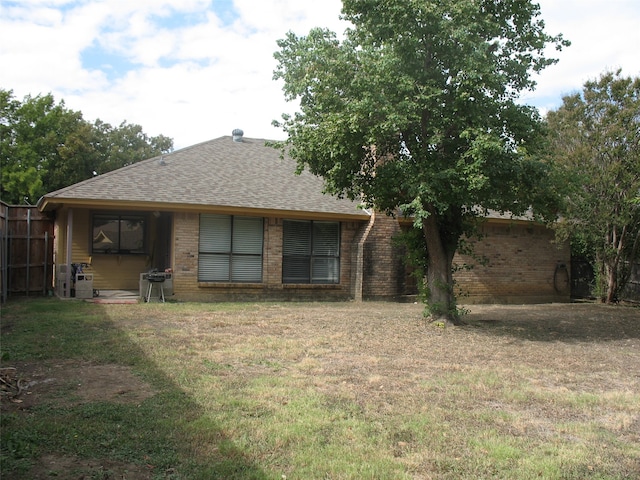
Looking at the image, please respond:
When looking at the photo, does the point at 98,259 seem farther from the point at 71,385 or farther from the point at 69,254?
the point at 71,385

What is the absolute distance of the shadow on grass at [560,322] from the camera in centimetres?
1084

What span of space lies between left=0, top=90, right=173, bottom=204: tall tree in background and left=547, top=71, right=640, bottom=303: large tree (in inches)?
1038

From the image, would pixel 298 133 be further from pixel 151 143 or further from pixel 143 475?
pixel 151 143

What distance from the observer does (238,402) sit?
5312 millimetres

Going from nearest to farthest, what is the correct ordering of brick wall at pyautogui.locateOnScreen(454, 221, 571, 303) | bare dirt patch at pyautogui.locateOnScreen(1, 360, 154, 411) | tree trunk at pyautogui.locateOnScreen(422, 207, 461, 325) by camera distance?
1. bare dirt patch at pyautogui.locateOnScreen(1, 360, 154, 411)
2. tree trunk at pyautogui.locateOnScreen(422, 207, 461, 325)
3. brick wall at pyautogui.locateOnScreen(454, 221, 571, 303)

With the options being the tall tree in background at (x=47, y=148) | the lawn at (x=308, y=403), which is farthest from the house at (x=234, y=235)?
the tall tree in background at (x=47, y=148)

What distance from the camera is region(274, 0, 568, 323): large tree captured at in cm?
901

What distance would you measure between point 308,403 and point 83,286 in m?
10.0

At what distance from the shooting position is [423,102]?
9.45 m

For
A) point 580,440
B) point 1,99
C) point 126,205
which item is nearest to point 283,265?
point 126,205

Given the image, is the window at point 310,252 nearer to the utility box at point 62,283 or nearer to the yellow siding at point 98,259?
the yellow siding at point 98,259

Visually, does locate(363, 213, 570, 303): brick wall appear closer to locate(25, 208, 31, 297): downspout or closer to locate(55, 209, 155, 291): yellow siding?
locate(55, 209, 155, 291): yellow siding

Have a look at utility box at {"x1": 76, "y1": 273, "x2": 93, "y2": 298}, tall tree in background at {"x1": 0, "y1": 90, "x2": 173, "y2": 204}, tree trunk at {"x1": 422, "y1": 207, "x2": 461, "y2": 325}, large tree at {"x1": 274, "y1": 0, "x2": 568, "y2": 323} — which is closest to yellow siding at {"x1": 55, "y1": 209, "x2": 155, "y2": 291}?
utility box at {"x1": 76, "y1": 273, "x2": 93, "y2": 298}

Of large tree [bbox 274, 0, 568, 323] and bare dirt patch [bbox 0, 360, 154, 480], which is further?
large tree [bbox 274, 0, 568, 323]
